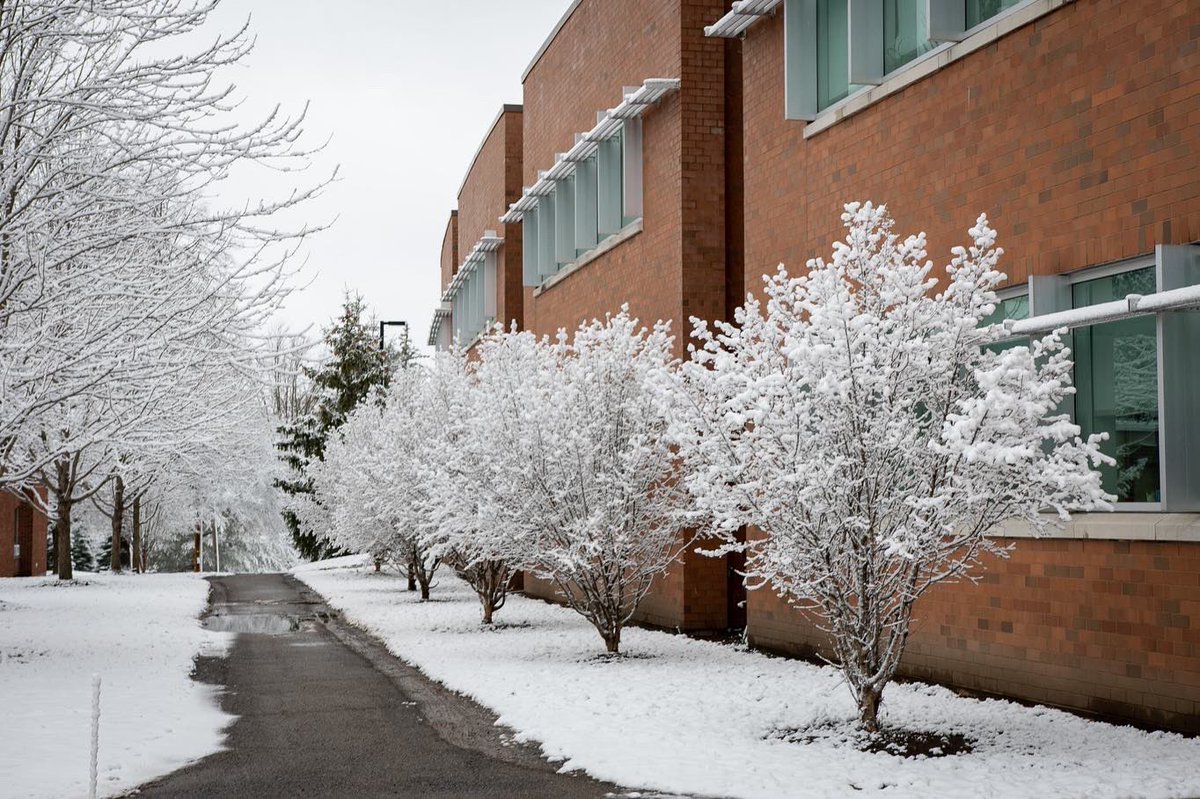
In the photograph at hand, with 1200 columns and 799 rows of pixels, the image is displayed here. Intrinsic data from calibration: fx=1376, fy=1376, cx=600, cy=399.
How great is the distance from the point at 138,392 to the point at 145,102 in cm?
362

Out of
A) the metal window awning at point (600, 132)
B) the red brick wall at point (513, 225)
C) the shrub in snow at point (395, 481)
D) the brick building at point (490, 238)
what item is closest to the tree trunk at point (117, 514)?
the shrub in snow at point (395, 481)

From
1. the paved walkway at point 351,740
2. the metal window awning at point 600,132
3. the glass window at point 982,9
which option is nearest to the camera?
the paved walkway at point 351,740

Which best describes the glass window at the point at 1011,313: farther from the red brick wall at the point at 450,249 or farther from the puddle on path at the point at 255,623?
the red brick wall at the point at 450,249

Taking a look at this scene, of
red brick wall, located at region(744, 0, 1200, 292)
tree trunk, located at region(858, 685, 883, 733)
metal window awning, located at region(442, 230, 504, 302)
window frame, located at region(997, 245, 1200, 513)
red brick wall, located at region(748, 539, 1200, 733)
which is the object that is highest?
metal window awning, located at region(442, 230, 504, 302)

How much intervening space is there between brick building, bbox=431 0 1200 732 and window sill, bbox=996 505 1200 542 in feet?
0.07

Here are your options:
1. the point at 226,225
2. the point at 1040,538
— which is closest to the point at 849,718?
the point at 1040,538

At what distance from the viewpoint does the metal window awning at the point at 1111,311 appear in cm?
1013

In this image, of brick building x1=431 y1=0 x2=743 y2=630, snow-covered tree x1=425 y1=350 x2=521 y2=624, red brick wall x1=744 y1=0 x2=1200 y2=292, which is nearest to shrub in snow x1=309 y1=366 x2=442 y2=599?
snow-covered tree x1=425 y1=350 x2=521 y2=624

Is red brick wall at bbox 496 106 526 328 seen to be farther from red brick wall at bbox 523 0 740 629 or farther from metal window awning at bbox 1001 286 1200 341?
metal window awning at bbox 1001 286 1200 341

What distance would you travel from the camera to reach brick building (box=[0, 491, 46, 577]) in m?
48.0

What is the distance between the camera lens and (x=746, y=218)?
1789 centimetres

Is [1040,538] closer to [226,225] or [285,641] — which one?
[226,225]

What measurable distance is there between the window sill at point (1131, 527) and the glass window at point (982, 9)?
4792mm

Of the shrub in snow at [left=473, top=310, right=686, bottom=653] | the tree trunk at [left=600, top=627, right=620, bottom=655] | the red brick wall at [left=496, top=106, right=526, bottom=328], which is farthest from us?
the red brick wall at [left=496, top=106, right=526, bottom=328]
